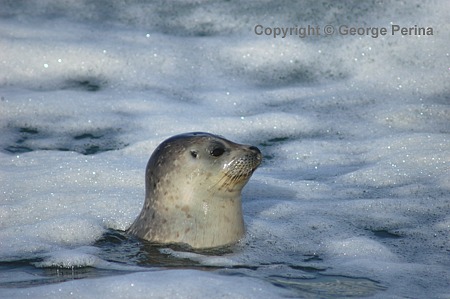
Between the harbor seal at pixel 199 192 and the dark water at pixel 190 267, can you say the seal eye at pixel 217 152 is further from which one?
the dark water at pixel 190 267

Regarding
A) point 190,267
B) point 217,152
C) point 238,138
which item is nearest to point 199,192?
point 217,152

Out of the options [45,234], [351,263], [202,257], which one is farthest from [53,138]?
[351,263]

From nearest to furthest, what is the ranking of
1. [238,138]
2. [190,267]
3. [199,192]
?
[190,267] → [199,192] → [238,138]

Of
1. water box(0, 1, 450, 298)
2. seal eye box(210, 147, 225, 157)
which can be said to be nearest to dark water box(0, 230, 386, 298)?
water box(0, 1, 450, 298)

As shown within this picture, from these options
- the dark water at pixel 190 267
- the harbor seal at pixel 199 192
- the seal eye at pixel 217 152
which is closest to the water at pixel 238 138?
the dark water at pixel 190 267

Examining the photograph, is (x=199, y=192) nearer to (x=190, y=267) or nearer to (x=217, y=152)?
(x=217, y=152)

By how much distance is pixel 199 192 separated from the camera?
5.00 metres

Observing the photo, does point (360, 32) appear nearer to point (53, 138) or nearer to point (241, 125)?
point (241, 125)

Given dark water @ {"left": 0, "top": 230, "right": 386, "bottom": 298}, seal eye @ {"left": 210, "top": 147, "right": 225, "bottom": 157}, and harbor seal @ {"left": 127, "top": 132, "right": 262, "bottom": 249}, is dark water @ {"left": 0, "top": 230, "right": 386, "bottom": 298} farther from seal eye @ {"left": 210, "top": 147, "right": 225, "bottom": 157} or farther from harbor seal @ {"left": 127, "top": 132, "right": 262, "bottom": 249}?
seal eye @ {"left": 210, "top": 147, "right": 225, "bottom": 157}

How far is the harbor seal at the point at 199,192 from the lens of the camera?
195 inches

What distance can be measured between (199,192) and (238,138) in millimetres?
2093

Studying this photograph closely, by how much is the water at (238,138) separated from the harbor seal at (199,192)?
0.40 ft

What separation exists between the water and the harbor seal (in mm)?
121

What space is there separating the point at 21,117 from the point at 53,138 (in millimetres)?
460
